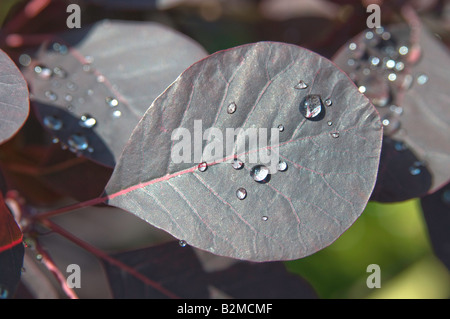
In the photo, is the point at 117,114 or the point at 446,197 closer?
the point at 117,114

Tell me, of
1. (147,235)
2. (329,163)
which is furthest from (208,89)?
(147,235)

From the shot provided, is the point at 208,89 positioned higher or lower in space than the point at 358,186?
higher

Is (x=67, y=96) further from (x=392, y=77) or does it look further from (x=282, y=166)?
(x=392, y=77)

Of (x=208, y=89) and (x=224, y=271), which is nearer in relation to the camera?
(x=208, y=89)

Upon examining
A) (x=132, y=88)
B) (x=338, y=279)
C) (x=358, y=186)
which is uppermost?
(x=132, y=88)

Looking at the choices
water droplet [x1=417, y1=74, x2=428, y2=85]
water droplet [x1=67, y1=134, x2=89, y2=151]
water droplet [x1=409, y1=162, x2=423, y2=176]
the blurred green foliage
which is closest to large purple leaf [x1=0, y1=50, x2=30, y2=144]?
water droplet [x1=67, y1=134, x2=89, y2=151]

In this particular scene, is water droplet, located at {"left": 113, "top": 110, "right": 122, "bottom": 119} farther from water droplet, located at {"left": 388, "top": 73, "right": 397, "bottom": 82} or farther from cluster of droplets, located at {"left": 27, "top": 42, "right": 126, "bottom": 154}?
water droplet, located at {"left": 388, "top": 73, "right": 397, "bottom": 82}

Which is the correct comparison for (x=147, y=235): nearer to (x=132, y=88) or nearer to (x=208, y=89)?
(x=132, y=88)

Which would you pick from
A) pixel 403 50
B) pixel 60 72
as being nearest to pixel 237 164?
pixel 60 72
